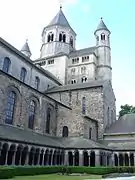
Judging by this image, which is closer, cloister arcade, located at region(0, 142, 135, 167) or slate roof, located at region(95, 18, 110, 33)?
cloister arcade, located at region(0, 142, 135, 167)

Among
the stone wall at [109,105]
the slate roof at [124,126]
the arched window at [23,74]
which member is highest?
the arched window at [23,74]

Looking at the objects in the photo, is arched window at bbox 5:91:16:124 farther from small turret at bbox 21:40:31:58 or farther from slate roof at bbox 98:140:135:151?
small turret at bbox 21:40:31:58

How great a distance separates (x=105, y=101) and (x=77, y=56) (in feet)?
65.2

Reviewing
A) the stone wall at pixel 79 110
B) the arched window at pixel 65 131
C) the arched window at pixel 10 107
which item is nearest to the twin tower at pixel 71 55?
the stone wall at pixel 79 110

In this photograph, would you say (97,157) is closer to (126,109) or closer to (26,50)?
(126,109)

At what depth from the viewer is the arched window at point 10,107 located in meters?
26.4

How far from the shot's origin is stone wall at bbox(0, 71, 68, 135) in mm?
25609

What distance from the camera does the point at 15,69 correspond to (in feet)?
116

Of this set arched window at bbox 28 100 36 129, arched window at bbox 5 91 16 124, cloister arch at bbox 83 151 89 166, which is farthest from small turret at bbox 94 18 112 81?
arched window at bbox 5 91 16 124

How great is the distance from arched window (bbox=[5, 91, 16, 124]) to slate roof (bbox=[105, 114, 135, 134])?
1738 centimetres

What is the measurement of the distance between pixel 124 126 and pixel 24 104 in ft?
60.3

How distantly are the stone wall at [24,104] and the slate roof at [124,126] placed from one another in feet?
33.0

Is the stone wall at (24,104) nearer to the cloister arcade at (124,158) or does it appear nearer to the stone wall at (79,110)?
the stone wall at (79,110)

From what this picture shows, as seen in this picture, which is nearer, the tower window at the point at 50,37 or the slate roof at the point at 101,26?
the tower window at the point at 50,37
